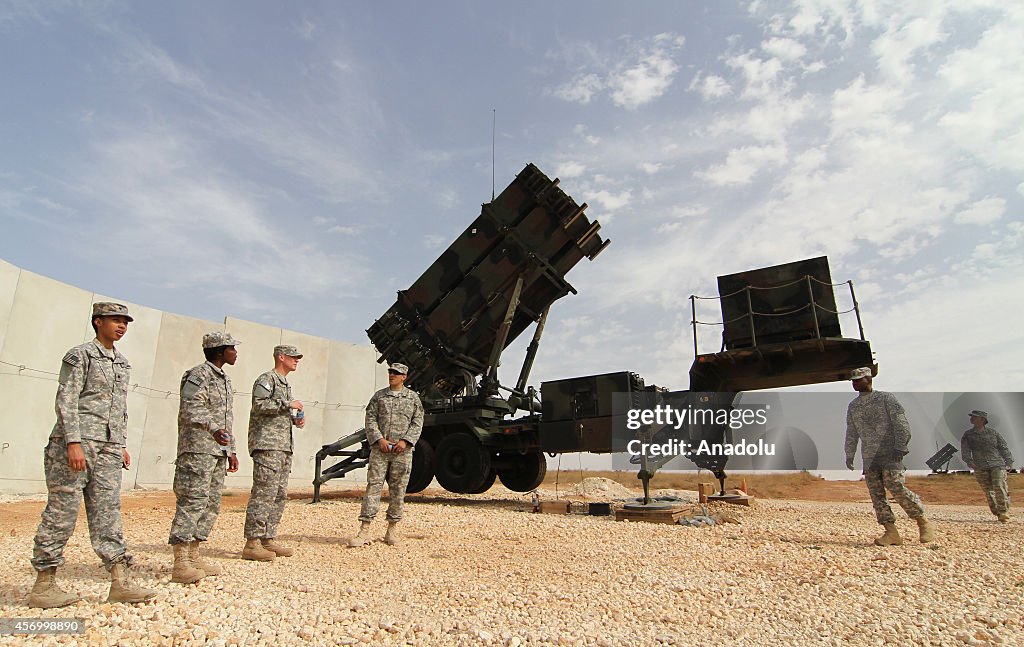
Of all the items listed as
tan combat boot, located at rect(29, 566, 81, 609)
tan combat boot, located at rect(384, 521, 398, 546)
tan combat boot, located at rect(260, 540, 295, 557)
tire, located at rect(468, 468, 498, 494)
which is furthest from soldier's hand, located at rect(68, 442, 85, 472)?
tire, located at rect(468, 468, 498, 494)

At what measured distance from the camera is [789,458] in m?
8.65

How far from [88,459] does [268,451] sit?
1.37 meters

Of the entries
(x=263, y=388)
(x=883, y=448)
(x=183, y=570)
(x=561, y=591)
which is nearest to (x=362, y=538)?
(x=263, y=388)

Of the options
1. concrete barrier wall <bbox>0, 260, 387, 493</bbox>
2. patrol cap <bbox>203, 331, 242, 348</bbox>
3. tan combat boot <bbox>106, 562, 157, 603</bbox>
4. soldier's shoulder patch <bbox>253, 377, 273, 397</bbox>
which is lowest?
tan combat boot <bbox>106, 562, 157, 603</bbox>

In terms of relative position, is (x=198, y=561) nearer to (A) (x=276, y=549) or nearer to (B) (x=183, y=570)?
(B) (x=183, y=570)

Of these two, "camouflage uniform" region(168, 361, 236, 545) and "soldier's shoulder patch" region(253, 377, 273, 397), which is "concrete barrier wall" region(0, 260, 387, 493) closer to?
"soldier's shoulder patch" region(253, 377, 273, 397)

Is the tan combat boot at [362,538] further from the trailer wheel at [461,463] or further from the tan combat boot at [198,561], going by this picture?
the trailer wheel at [461,463]

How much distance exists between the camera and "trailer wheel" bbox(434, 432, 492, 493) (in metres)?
8.76

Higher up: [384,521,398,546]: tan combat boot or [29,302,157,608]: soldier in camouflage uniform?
[29,302,157,608]: soldier in camouflage uniform

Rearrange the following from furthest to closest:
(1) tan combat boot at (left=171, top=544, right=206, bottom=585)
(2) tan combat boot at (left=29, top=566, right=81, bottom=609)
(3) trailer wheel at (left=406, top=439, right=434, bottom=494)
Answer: (3) trailer wheel at (left=406, top=439, right=434, bottom=494) → (1) tan combat boot at (left=171, top=544, right=206, bottom=585) → (2) tan combat boot at (left=29, top=566, right=81, bottom=609)

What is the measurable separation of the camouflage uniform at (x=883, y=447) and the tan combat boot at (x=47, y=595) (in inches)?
215

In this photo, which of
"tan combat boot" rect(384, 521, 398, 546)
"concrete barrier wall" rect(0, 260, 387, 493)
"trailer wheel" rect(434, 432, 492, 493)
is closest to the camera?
"tan combat boot" rect(384, 521, 398, 546)

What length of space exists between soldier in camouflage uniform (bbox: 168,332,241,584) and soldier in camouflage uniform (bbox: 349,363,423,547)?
55.5 inches

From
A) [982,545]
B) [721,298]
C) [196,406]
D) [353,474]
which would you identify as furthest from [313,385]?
[982,545]
